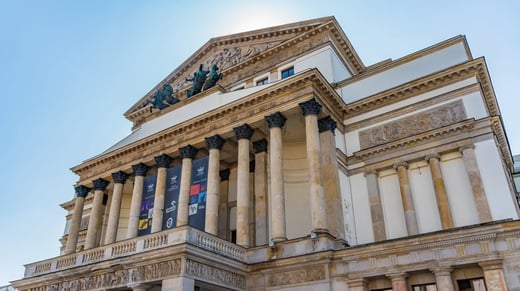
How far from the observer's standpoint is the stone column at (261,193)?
15859mm

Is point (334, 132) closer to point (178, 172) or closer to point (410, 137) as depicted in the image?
point (410, 137)

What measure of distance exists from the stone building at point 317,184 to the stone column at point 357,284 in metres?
0.04

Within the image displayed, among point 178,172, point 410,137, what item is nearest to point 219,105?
point 178,172

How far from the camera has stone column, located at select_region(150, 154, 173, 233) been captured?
17.2 m

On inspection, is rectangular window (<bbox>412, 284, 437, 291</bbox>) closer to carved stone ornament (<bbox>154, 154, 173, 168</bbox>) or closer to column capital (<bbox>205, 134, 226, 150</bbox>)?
column capital (<bbox>205, 134, 226, 150</bbox>)

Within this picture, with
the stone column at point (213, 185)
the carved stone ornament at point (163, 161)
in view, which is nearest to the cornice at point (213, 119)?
the carved stone ornament at point (163, 161)

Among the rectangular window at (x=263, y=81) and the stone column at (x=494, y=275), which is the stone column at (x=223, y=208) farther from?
the stone column at (x=494, y=275)

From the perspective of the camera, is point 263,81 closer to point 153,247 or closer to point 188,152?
point 188,152

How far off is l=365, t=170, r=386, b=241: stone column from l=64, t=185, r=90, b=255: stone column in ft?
44.4

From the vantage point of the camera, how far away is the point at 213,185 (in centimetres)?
1616

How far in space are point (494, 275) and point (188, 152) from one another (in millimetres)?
11889

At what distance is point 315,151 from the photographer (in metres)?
14.3

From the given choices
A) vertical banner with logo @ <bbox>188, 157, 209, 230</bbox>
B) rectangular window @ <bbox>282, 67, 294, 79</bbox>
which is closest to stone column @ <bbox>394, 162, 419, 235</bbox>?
vertical banner with logo @ <bbox>188, 157, 209, 230</bbox>

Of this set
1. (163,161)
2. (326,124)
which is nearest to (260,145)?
(326,124)
